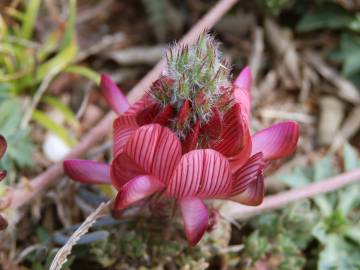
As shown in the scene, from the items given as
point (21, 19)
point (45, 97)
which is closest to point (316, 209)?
point (45, 97)

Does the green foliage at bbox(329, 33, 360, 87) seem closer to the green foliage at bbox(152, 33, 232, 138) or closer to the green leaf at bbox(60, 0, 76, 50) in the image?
the green leaf at bbox(60, 0, 76, 50)

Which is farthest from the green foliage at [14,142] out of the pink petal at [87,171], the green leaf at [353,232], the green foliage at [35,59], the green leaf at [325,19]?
the green leaf at [325,19]

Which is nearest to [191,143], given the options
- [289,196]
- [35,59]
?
[289,196]

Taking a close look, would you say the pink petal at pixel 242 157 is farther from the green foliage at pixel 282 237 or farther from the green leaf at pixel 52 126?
the green leaf at pixel 52 126

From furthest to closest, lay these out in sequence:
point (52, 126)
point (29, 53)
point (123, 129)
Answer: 1. point (29, 53)
2. point (52, 126)
3. point (123, 129)

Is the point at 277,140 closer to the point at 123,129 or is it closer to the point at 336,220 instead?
the point at 123,129

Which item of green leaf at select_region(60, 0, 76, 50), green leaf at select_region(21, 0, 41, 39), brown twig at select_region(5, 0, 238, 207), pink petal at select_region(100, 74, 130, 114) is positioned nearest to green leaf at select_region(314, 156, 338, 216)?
brown twig at select_region(5, 0, 238, 207)

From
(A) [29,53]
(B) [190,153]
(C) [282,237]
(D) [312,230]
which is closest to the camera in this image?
(B) [190,153]
